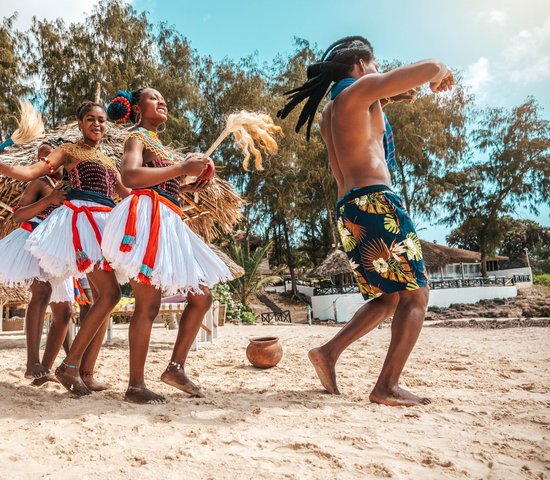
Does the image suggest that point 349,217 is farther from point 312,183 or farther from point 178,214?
point 312,183

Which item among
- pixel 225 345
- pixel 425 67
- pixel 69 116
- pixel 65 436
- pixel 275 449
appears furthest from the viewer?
pixel 69 116

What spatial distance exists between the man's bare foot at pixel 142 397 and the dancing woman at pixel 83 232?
1.13 ft

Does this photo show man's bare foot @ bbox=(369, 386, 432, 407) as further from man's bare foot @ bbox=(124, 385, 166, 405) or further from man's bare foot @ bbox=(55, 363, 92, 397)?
man's bare foot @ bbox=(55, 363, 92, 397)

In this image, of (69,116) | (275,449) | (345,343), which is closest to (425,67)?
(345,343)

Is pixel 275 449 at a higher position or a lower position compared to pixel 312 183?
lower

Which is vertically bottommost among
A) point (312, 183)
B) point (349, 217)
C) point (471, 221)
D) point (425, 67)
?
point (349, 217)

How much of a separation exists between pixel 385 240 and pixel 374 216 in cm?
14

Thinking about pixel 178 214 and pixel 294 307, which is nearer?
pixel 178 214

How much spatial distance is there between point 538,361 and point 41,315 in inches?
155

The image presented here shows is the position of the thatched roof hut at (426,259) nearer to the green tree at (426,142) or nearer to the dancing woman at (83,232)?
the green tree at (426,142)

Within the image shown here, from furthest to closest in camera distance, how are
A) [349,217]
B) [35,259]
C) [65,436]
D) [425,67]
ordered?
[35,259]
[349,217]
[425,67]
[65,436]

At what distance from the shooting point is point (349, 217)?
266 cm

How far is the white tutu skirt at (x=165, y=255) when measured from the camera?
2.52 metres

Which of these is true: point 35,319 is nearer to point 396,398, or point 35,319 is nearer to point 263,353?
point 263,353
